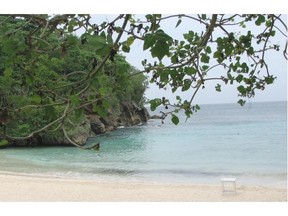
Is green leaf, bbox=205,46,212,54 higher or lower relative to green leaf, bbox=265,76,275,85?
higher

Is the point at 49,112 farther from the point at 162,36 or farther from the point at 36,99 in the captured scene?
the point at 162,36

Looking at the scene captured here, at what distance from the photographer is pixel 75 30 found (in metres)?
1.52

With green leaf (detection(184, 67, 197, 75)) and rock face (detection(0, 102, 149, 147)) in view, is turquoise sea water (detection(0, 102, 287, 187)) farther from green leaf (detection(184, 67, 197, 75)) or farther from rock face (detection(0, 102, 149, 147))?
green leaf (detection(184, 67, 197, 75))

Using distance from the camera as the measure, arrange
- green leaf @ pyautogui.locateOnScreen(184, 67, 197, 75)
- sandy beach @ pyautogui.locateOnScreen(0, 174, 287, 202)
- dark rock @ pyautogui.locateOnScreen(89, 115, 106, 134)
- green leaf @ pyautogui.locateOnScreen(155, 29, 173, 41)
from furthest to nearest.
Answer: dark rock @ pyautogui.locateOnScreen(89, 115, 106, 134) → sandy beach @ pyautogui.locateOnScreen(0, 174, 287, 202) → green leaf @ pyautogui.locateOnScreen(184, 67, 197, 75) → green leaf @ pyautogui.locateOnScreen(155, 29, 173, 41)

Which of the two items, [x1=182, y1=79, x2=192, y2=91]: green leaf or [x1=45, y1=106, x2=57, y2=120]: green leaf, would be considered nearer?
[x1=45, y1=106, x2=57, y2=120]: green leaf

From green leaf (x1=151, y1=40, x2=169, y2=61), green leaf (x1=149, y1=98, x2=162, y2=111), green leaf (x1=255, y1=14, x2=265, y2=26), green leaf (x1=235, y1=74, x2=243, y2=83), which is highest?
green leaf (x1=255, y1=14, x2=265, y2=26)

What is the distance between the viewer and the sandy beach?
9289 millimetres

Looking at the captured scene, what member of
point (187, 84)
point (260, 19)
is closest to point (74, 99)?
point (187, 84)

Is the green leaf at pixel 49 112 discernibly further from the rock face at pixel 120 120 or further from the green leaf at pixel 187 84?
the rock face at pixel 120 120

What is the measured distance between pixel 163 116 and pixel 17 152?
61.8 feet

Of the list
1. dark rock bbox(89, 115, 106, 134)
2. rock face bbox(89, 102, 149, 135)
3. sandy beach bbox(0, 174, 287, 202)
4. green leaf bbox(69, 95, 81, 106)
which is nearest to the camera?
green leaf bbox(69, 95, 81, 106)

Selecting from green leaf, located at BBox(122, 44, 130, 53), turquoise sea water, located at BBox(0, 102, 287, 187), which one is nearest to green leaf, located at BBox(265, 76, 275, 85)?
green leaf, located at BBox(122, 44, 130, 53)

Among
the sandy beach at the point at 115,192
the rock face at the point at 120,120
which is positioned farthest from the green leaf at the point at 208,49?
the rock face at the point at 120,120
